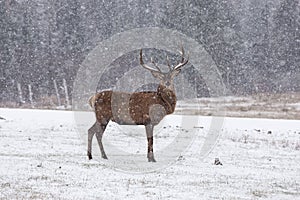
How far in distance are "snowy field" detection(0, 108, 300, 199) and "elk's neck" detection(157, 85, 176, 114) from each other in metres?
1.70

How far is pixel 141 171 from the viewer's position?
1339 cm

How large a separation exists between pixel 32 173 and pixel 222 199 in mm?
4612

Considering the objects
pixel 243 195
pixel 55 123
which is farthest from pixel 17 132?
pixel 243 195

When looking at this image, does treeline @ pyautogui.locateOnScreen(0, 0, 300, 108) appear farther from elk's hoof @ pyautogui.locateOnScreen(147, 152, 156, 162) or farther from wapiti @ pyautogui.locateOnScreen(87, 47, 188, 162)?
elk's hoof @ pyautogui.locateOnScreen(147, 152, 156, 162)

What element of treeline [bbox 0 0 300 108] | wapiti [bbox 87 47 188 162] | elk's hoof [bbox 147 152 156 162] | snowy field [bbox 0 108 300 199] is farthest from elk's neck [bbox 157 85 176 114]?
treeline [bbox 0 0 300 108]

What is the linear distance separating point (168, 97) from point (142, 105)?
0.85 metres

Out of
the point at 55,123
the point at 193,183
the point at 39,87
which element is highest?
the point at 193,183

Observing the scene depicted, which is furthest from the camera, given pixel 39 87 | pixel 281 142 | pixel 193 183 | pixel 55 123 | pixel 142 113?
pixel 39 87

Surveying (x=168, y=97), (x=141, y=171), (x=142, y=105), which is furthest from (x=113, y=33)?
(x=141, y=171)

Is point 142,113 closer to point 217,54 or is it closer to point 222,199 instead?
point 222,199

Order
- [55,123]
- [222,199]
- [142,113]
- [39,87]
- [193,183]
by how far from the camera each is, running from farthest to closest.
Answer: [39,87] → [55,123] → [142,113] → [193,183] → [222,199]

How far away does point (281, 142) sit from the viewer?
73.9ft

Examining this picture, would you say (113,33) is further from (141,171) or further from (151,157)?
(141,171)

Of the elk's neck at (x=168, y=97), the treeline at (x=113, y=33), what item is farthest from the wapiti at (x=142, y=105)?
the treeline at (x=113, y=33)
